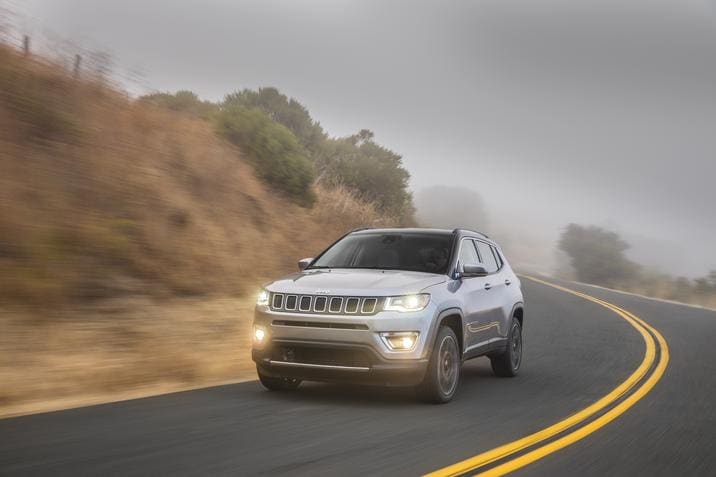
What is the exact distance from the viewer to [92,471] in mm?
4965

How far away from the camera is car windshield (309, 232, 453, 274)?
Answer: 8.71 meters

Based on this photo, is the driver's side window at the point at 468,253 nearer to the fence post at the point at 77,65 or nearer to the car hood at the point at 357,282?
the car hood at the point at 357,282

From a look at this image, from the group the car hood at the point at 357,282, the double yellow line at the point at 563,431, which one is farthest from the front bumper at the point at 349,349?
the double yellow line at the point at 563,431

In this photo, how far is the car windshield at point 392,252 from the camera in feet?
28.6

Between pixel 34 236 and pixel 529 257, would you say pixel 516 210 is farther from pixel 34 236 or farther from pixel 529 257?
pixel 34 236

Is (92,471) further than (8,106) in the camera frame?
No

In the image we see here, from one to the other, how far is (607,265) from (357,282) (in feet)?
160

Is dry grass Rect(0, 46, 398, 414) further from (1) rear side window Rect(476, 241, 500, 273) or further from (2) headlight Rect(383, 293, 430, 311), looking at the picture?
(1) rear side window Rect(476, 241, 500, 273)

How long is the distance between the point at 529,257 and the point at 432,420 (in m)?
97.0

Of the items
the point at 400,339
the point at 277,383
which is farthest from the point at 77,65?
the point at 400,339

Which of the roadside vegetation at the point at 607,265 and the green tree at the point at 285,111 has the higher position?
the green tree at the point at 285,111

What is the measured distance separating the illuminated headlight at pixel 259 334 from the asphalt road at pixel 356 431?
59cm

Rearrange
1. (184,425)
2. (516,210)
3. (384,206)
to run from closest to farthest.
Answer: (184,425)
(384,206)
(516,210)

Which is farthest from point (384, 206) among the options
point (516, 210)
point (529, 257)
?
point (516, 210)
